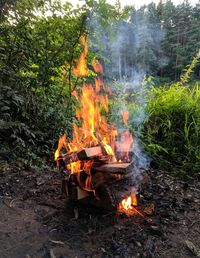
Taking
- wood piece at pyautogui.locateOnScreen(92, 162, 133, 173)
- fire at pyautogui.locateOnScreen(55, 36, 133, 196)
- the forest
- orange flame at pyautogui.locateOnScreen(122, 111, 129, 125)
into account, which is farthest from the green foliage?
wood piece at pyautogui.locateOnScreen(92, 162, 133, 173)

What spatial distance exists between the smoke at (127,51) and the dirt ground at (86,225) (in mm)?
601

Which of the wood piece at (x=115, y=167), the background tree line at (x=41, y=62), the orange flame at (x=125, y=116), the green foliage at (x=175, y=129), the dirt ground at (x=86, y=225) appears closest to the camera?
the dirt ground at (x=86, y=225)

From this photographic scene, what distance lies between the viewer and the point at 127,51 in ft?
21.8

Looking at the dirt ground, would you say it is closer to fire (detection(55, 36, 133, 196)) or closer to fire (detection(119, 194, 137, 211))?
fire (detection(119, 194, 137, 211))

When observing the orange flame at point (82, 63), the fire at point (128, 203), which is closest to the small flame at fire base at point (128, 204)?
the fire at point (128, 203)

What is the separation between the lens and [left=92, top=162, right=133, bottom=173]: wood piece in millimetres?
2271

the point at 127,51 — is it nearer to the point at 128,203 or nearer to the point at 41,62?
the point at 41,62

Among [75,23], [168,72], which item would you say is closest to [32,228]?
[75,23]

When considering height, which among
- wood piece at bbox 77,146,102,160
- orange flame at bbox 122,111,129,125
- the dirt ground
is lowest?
the dirt ground

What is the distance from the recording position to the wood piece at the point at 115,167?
2.27 meters

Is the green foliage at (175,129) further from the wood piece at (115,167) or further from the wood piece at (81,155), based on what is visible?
the wood piece at (81,155)

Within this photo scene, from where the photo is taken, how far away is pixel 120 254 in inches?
71.6

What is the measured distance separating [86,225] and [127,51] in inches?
214

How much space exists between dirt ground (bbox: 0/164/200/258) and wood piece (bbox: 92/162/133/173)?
422 mm
